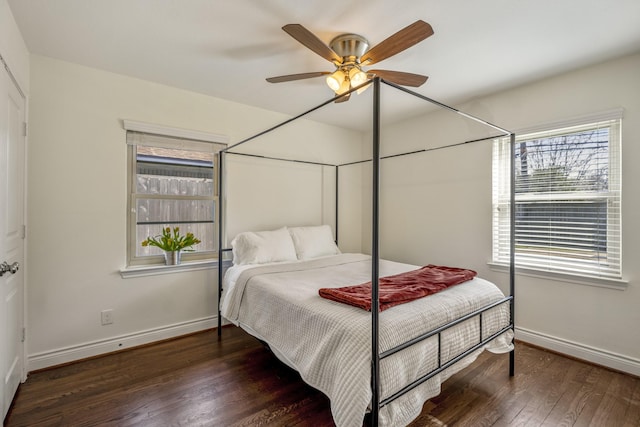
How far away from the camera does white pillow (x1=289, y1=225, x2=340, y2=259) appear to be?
131 inches

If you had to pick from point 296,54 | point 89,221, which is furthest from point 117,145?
point 296,54

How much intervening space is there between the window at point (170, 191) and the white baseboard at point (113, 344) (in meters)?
0.63

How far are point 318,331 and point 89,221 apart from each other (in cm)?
214

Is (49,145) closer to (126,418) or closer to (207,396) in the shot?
(126,418)

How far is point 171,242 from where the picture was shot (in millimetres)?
2842

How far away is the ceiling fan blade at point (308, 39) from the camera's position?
1.56m

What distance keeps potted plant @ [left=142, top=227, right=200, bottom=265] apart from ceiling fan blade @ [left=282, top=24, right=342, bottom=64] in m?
2.07

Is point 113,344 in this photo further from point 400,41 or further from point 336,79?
point 400,41

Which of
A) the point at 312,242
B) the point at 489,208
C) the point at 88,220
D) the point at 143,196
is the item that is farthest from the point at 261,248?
the point at 489,208

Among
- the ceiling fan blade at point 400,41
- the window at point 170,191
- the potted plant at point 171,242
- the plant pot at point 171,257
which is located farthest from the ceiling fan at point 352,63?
the plant pot at point 171,257

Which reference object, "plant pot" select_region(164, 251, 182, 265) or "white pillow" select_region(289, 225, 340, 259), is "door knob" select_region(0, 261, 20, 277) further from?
"white pillow" select_region(289, 225, 340, 259)

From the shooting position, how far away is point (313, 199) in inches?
155

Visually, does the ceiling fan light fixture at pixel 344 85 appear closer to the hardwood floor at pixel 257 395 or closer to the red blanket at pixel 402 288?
the red blanket at pixel 402 288

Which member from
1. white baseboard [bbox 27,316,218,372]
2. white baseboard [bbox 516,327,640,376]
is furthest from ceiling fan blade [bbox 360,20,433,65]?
white baseboard [bbox 27,316,218,372]
